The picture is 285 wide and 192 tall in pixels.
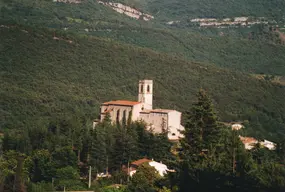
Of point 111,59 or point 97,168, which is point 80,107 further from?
point 97,168

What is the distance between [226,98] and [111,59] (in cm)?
2088

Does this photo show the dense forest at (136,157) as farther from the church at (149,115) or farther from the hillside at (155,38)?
the hillside at (155,38)

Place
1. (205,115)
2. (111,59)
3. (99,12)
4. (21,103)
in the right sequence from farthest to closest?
(99,12) → (111,59) → (21,103) → (205,115)

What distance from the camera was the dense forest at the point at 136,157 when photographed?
33.6 m

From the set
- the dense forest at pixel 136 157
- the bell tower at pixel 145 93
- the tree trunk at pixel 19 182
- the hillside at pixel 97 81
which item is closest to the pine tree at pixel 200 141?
the dense forest at pixel 136 157

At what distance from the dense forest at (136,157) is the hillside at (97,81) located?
15.5m

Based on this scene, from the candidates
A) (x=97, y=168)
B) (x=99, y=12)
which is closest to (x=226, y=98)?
(x=97, y=168)

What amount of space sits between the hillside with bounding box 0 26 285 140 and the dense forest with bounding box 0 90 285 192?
15.5m

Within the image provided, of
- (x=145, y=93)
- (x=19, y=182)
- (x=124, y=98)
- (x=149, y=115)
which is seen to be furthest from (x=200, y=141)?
(x=124, y=98)

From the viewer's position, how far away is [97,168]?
50.6m

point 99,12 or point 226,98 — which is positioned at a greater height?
point 99,12

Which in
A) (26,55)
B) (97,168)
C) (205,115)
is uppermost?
(26,55)

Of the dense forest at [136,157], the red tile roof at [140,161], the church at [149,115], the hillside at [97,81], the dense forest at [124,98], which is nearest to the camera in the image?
the dense forest at [136,157]

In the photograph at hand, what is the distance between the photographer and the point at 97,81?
97.5 m
